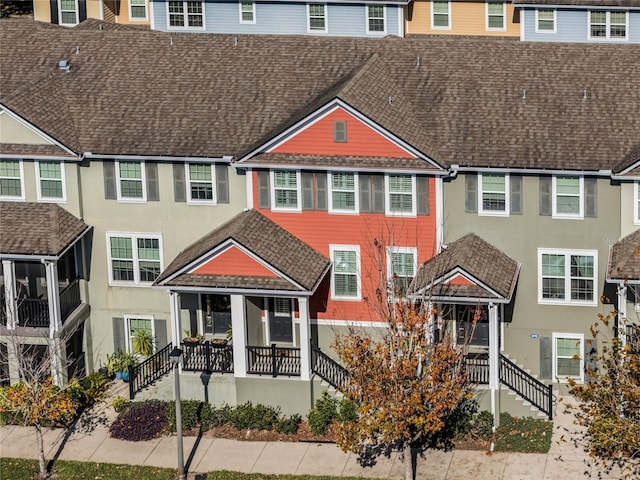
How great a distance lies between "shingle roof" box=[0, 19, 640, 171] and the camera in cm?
4559

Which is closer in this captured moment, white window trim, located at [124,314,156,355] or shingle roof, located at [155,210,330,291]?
shingle roof, located at [155,210,330,291]

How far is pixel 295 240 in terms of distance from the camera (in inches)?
1839

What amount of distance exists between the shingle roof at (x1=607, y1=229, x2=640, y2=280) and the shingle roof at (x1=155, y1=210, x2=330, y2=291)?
360 inches

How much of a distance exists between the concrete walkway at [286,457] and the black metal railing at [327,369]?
234 centimetres

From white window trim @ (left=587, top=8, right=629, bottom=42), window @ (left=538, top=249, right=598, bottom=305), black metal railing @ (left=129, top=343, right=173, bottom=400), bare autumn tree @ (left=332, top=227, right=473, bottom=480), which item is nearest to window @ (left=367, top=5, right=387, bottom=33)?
white window trim @ (left=587, top=8, right=629, bottom=42)

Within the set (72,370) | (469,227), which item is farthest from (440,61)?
(72,370)

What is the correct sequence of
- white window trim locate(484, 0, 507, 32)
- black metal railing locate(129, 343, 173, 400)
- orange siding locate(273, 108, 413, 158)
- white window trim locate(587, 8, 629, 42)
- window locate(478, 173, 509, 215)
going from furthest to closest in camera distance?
white window trim locate(484, 0, 507, 32) → white window trim locate(587, 8, 629, 42) → black metal railing locate(129, 343, 173, 400) → window locate(478, 173, 509, 215) → orange siding locate(273, 108, 413, 158)

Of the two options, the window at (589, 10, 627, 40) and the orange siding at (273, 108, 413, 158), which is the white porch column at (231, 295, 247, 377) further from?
the window at (589, 10, 627, 40)

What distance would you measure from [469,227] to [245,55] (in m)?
10.6

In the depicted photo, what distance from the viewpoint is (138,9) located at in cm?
6812

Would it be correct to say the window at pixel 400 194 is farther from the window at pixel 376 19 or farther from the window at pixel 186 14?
the window at pixel 186 14

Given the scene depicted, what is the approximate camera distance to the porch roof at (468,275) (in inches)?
1721

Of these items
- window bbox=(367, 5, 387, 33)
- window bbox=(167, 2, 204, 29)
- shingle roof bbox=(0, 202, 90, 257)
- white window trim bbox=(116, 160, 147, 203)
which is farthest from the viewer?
window bbox=(167, 2, 204, 29)

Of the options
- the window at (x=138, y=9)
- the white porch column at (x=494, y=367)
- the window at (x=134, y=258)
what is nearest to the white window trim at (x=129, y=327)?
the window at (x=134, y=258)
